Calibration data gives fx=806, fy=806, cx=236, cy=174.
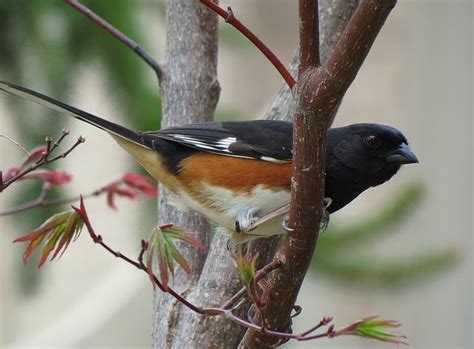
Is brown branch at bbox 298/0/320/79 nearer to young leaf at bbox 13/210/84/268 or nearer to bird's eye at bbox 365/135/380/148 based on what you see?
young leaf at bbox 13/210/84/268

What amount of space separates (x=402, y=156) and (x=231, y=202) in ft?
1.29

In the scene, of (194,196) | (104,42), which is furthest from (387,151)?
(104,42)

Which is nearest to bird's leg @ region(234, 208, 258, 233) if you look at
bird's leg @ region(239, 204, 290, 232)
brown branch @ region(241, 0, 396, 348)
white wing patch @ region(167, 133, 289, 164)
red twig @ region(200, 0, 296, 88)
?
bird's leg @ region(239, 204, 290, 232)

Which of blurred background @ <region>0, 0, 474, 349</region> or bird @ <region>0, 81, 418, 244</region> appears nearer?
bird @ <region>0, 81, 418, 244</region>

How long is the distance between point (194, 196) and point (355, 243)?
1074 millimetres

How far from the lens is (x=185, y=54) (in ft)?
6.49

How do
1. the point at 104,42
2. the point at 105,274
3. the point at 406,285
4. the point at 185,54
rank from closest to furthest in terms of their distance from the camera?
the point at 185,54 → the point at 104,42 → the point at 406,285 → the point at 105,274

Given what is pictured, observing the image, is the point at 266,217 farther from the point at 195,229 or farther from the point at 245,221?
the point at 195,229

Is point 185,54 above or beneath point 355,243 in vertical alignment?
above

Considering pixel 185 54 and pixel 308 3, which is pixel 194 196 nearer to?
pixel 185 54

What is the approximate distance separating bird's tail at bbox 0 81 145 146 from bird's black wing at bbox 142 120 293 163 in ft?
0.16

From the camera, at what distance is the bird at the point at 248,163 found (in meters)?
1.78

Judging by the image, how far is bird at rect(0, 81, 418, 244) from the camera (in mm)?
1777

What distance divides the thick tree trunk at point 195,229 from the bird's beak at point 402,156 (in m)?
0.25
